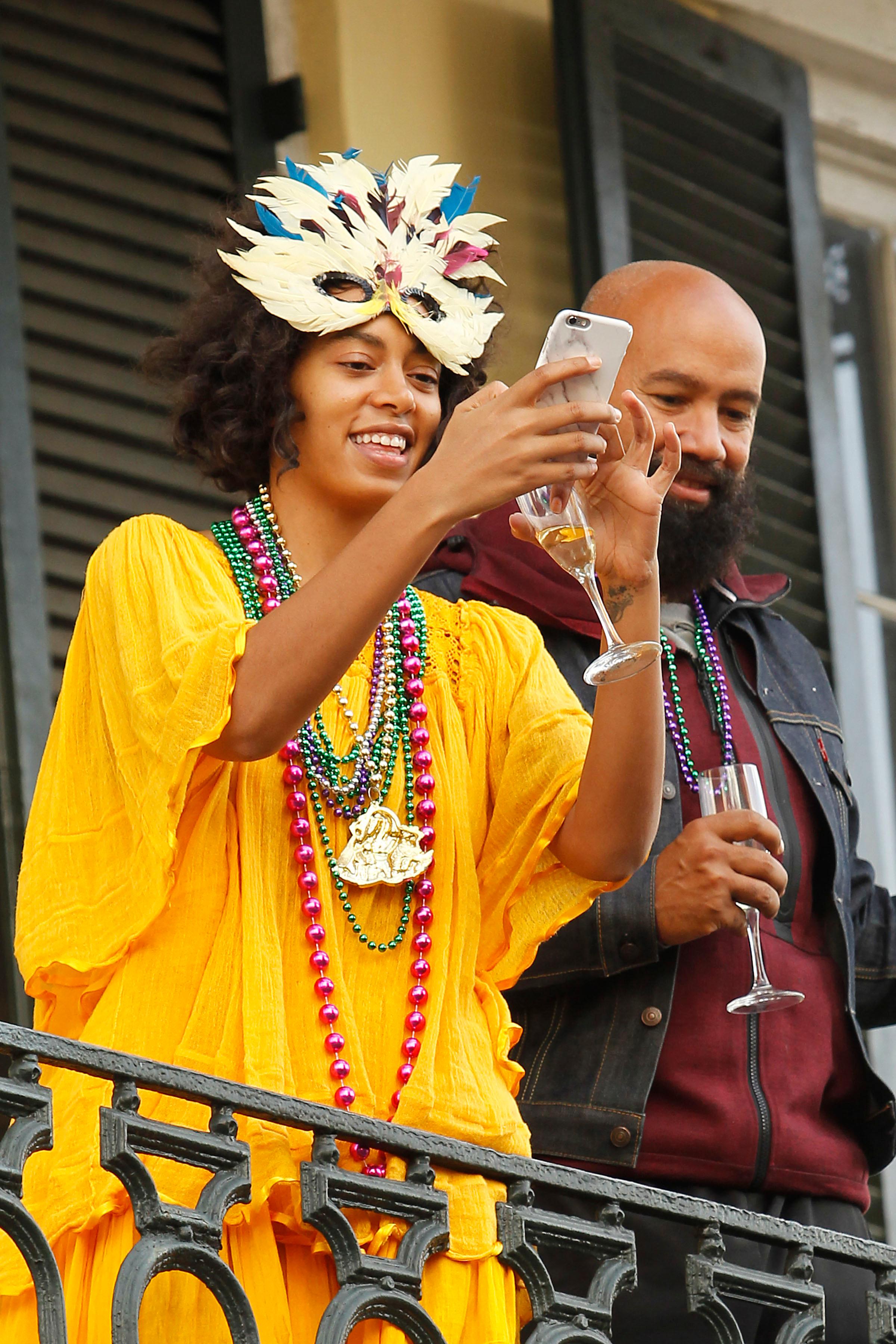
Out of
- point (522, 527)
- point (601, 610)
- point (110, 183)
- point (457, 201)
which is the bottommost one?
point (601, 610)

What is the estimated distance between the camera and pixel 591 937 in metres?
3.26

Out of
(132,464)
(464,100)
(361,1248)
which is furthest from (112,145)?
(361,1248)

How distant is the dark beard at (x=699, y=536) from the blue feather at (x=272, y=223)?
89cm

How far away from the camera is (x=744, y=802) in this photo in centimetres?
325

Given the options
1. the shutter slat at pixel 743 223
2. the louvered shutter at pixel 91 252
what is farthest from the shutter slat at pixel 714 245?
the louvered shutter at pixel 91 252

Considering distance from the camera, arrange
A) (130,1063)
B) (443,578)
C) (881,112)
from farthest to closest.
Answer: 1. (881,112)
2. (443,578)
3. (130,1063)

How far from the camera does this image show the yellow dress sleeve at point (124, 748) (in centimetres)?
256

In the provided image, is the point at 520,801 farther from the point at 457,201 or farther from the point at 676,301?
the point at 676,301

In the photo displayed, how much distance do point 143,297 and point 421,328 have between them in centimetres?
168

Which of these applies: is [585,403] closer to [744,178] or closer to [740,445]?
[740,445]

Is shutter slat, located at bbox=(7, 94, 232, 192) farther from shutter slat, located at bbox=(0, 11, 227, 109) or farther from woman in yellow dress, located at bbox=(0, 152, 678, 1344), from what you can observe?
woman in yellow dress, located at bbox=(0, 152, 678, 1344)

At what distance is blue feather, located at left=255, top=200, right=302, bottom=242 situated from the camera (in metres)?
3.00

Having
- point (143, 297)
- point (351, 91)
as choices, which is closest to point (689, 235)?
point (351, 91)

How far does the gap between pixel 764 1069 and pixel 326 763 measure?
88cm
